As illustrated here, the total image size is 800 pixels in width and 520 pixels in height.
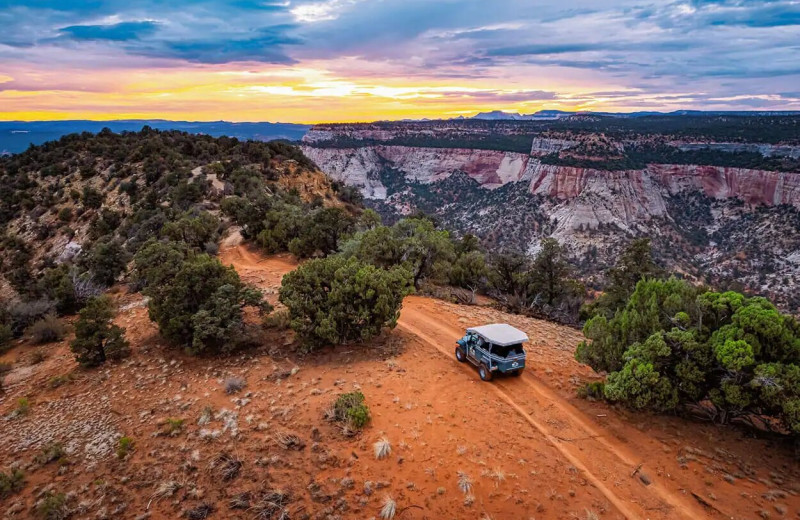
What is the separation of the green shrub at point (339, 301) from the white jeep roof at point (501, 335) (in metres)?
2.88

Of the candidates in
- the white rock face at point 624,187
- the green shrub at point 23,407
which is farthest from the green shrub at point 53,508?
the white rock face at point 624,187

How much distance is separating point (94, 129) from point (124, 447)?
6430 inches

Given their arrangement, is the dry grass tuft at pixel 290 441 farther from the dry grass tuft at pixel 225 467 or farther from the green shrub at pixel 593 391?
the green shrub at pixel 593 391

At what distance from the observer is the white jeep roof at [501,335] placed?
36.1 ft

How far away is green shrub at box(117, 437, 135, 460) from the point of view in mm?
8609

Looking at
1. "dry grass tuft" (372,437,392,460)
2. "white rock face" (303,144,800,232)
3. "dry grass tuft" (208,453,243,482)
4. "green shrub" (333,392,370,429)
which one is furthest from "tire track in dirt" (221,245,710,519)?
"white rock face" (303,144,800,232)

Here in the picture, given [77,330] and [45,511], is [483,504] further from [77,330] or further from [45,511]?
[77,330]

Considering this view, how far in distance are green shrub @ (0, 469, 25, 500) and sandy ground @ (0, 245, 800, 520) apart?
6.9 inches

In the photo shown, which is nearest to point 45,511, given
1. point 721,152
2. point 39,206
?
point 39,206

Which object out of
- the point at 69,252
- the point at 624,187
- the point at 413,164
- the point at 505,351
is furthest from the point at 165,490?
the point at 413,164

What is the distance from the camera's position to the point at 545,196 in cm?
7625

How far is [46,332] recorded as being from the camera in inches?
592

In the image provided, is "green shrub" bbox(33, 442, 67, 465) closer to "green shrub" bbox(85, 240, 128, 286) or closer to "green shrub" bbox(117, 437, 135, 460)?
"green shrub" bbox(117, 437, 135, 460)

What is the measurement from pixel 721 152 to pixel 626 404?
86.2m
